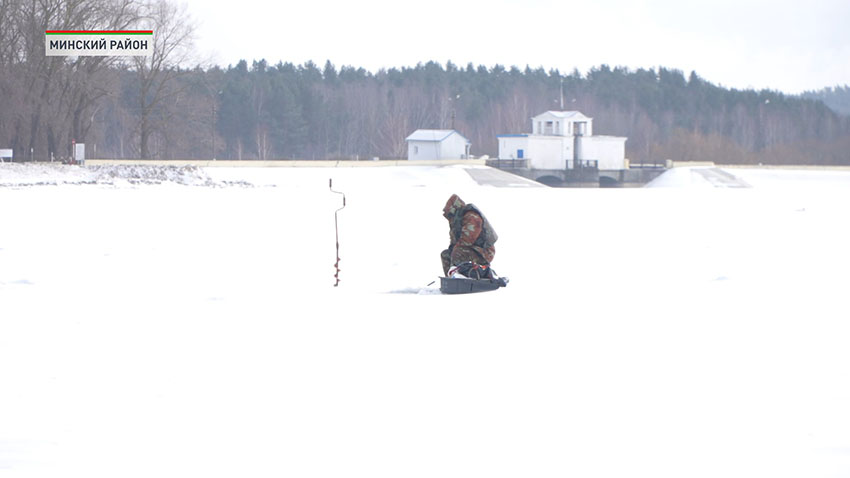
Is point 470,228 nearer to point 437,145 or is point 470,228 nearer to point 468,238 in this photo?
point 468,238

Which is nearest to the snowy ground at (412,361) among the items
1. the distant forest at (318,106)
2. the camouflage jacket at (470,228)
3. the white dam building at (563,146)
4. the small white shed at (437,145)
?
the camouflage jacket at (470,228)

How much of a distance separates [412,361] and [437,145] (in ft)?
222

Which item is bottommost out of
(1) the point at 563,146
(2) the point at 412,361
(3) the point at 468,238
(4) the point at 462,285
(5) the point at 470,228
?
(2) the point at 412,361

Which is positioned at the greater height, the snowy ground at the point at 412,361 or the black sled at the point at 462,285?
the black sled at the point at 462,285

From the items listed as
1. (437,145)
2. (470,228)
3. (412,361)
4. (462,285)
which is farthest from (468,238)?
(437,145)

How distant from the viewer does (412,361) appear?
818 centimetres

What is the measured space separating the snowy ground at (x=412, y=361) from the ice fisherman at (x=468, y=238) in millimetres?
512

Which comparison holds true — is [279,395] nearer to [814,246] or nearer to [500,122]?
[814,246]

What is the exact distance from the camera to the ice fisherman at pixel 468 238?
11.9 metres

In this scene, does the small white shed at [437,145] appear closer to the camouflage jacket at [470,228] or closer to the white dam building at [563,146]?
the white dam building at [563,146]

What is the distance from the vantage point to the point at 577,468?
5598mm

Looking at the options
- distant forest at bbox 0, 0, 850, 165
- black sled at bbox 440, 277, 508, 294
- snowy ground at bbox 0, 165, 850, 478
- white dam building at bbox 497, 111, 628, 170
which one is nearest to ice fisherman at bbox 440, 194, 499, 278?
black sled at bbox 440, 277, 508, 294

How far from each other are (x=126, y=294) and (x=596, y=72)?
13946cm

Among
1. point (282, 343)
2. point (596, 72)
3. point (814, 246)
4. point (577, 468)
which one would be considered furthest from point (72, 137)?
point (596, 72)
